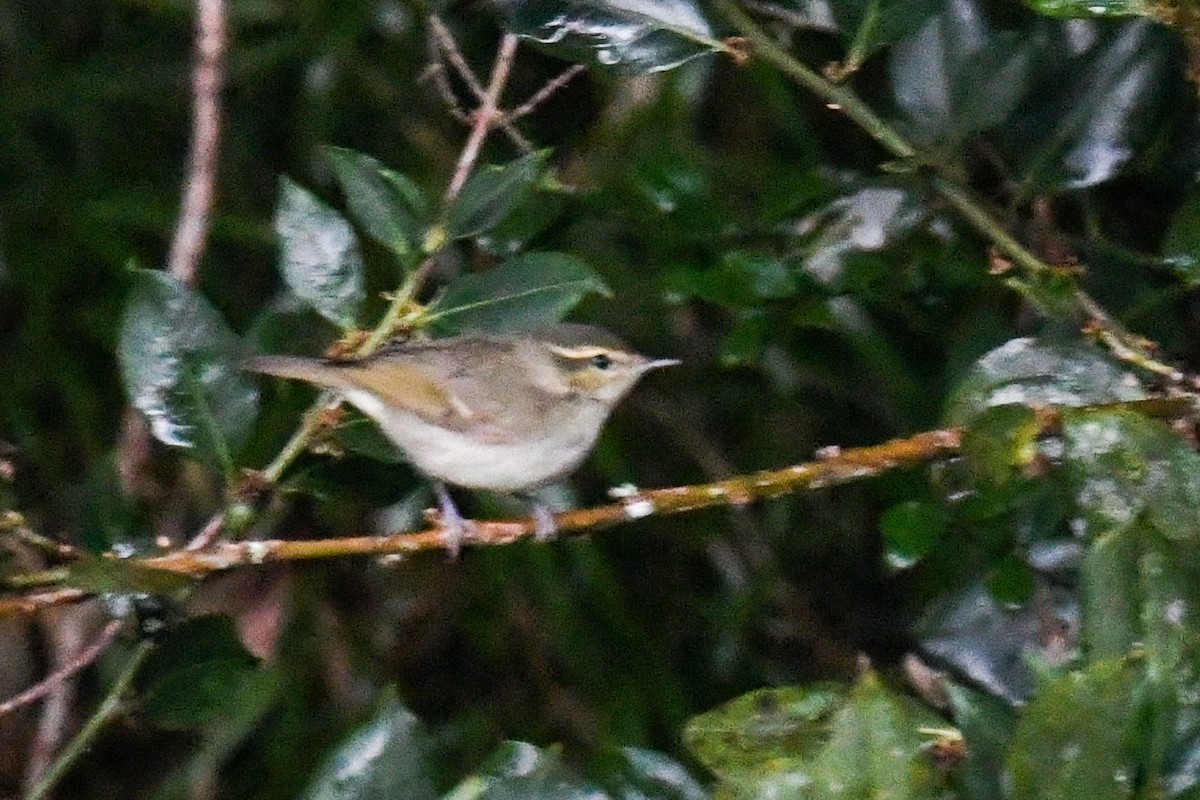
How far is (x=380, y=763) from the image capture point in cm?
137

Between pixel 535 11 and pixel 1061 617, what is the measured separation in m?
0.98

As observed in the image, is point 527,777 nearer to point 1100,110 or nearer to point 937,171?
point 937,171

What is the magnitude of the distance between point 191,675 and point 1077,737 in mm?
1033

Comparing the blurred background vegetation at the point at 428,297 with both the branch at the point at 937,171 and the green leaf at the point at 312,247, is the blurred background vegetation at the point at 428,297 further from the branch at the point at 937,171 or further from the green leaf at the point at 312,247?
the green leaf at the point at 312,247

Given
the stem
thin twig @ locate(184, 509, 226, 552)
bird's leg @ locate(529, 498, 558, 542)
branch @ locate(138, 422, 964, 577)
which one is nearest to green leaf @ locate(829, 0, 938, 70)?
branch @ locate(138, 422, 964, 577)

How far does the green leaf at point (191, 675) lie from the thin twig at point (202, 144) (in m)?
0.55

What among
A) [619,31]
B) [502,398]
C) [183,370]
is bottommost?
[502,398]

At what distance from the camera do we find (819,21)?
6.77 ft

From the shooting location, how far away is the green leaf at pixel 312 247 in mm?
1828

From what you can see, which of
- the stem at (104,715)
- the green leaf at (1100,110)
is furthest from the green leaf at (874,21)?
the stem at (104,715)

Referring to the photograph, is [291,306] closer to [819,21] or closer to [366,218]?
[366,218]

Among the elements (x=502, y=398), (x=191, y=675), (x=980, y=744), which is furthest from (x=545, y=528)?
(x=502, y=398)

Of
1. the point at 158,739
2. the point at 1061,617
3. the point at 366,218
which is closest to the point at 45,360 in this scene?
the point at 158,739

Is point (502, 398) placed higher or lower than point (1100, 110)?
lower
